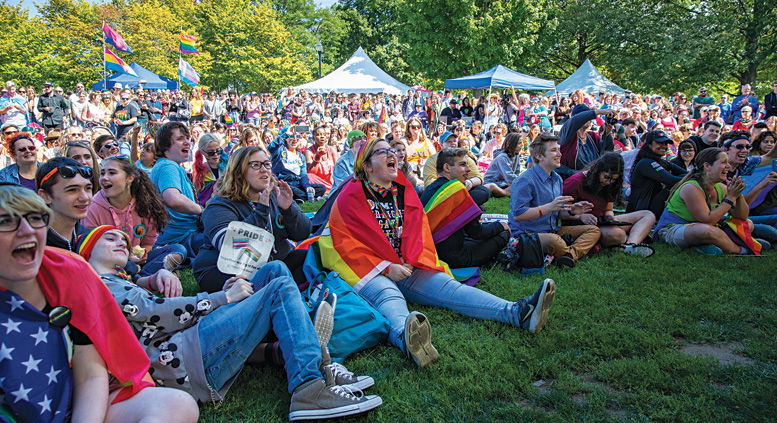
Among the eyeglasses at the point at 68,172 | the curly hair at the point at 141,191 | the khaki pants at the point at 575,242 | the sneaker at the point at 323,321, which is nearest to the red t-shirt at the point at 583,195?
the khaki pants at the point at 575,242

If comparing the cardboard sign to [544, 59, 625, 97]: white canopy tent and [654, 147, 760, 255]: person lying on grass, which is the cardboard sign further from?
[544, 59, 625, 97]: white canopy tent

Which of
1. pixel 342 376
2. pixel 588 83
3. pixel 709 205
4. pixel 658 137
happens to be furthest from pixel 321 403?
pixel 588 83

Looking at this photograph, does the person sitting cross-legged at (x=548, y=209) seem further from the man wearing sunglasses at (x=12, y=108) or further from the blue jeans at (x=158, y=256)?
the man wearing sunglasses at (x=12, y=108)

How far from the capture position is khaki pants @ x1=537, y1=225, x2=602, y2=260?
5188 mm

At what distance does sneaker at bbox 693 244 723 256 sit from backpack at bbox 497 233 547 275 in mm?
2039

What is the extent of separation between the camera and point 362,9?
2064 inches

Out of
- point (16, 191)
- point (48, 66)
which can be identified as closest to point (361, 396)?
point (16, 191)

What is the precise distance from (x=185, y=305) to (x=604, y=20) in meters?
35.6

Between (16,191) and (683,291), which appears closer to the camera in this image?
(16,191)

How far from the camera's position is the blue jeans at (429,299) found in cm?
356

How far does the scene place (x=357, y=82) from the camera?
27641 millimetres

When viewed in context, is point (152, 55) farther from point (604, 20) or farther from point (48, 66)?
point (604, 20)

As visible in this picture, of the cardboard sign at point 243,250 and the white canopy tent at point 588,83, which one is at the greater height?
the white canopy tent at point 588,83

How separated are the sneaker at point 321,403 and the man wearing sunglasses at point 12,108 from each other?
1513cm
